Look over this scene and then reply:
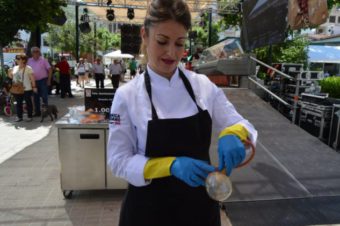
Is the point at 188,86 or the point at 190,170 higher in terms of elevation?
the point at 188,86

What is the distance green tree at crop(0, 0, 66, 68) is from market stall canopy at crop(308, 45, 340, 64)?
17.5 meters

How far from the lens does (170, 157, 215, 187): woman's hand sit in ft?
4.11

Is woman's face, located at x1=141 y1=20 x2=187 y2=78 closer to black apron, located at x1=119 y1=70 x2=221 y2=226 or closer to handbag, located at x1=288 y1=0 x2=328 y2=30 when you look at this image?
black apron, located at x1=119 y1=70 x2=221 y2=226

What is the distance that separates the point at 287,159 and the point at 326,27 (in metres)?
68.3

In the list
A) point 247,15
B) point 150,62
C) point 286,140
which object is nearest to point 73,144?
point 150,62

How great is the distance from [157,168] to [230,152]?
0.95 feet

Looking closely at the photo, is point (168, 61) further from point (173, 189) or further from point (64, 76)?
point (64, 76)

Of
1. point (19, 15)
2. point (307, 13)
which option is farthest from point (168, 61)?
point (19, 15)

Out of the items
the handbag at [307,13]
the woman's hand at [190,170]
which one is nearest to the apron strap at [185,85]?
the woman's hand at [190,170]

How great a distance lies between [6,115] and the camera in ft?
29.5

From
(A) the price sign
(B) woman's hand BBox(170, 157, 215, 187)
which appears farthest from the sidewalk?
(B) woman's hand BBox(170, 157, 215, 187)

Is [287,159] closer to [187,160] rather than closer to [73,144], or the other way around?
[73,144]

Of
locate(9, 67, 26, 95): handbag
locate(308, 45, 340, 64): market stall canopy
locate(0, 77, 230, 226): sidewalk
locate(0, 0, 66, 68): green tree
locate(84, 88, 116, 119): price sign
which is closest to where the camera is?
locate(0, 77, 230, 226): sidewalk

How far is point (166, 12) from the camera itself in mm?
1357
